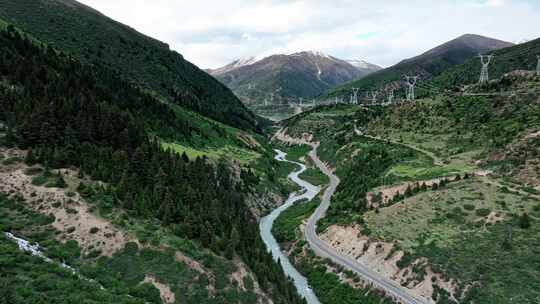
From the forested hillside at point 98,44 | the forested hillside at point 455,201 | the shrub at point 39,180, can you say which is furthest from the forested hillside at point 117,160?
the forested hillside at point 98,44

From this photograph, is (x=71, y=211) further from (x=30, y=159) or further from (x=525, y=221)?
(x=525, y=221)

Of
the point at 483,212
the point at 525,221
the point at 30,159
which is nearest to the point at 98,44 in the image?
the point at 30,159

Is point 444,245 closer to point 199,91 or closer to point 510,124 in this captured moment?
point 510,124

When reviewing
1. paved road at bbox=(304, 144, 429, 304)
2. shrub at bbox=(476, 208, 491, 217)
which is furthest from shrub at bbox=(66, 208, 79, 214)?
shrub at bbox=(476, 208, 491, 217)

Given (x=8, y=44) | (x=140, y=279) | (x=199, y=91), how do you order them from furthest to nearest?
(x=199, y=91), (x=8, y=44), (x=140, y=279)

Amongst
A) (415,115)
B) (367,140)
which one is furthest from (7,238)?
(415,115)

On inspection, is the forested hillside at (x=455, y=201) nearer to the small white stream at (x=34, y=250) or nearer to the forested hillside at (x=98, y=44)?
the small white stream at (x=34, y=250)
